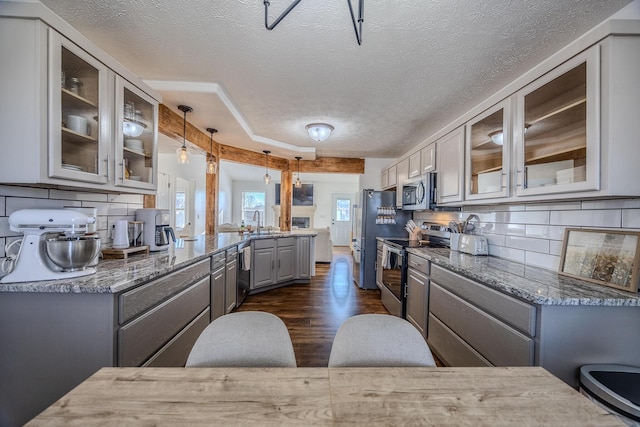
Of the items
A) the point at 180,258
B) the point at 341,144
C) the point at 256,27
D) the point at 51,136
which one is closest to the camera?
the point at 51,136

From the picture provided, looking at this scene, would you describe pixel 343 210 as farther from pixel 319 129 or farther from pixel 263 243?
pixel 319 129

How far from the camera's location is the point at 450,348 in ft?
6.41

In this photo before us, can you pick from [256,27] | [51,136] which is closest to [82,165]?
[51,136]

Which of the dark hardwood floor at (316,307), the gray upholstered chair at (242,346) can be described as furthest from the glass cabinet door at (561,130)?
the dark hardwood floor at (316,307)

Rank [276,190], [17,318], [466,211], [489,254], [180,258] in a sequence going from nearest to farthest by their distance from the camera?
1. [17,318]
2. [180,258]
3. [489,254]
4. [466,211]
5. [276,190]

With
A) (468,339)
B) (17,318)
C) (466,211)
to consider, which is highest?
(466,211)

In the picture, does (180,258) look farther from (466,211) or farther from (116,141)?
(466,211)

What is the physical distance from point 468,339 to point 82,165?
2.64 metres

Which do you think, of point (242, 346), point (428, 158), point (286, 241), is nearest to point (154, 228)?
point (242, 346)

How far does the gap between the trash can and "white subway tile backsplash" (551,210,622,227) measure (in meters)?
0.77

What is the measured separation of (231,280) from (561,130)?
3018 mm

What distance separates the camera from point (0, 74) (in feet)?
4.22

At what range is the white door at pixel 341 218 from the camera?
9.64 metres

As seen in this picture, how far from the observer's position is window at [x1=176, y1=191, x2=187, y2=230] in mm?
6270
